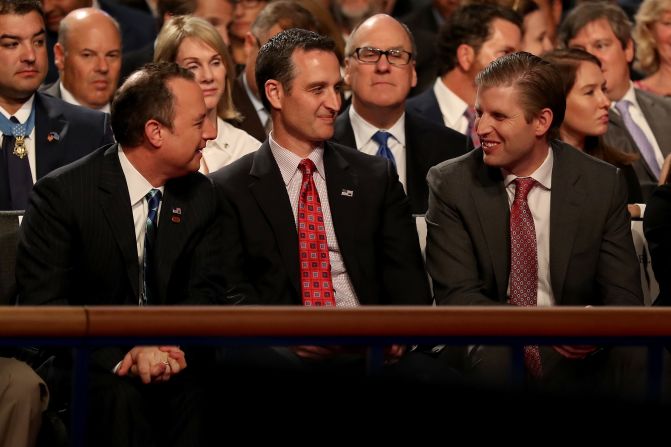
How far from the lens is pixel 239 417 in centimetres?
224

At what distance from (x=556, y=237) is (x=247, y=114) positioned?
2.03 m

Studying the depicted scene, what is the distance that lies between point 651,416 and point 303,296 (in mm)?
2519

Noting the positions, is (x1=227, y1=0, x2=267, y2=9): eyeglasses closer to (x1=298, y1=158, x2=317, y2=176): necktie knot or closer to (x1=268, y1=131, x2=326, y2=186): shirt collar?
(x1=268, y1=131, x2=326, y2=186): shirt collar

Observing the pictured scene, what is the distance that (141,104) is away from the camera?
4.39 metres

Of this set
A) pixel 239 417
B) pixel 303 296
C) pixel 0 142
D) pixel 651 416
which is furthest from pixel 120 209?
pixel 651 416

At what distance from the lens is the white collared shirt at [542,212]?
4500 mm

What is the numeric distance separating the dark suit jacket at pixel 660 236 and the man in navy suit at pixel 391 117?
46.5 inches

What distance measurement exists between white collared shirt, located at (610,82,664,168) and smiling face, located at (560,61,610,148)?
852 mm

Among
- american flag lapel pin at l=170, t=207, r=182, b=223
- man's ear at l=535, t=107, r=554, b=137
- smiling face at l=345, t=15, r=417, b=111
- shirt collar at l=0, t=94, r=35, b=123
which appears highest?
smiling face at l=345, t=15, r=417, b=111

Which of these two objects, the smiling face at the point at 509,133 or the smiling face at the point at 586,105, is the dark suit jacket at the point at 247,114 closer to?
the smiling face at the point at 586,105

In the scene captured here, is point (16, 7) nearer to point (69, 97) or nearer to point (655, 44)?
point (69, 97)

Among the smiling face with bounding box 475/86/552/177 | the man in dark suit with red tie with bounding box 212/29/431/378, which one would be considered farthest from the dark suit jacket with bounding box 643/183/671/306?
the man in dark suit with red tie with bounding box 212/29/431/378

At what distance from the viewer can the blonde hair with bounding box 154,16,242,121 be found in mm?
5770

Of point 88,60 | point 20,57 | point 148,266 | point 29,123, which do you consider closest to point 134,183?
point 148,266
